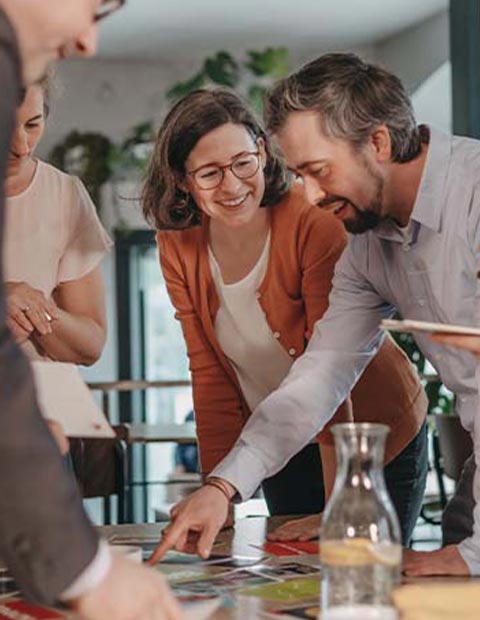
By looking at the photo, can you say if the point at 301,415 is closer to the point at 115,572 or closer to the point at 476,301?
the point at 476,301

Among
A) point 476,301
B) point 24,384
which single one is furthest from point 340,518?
point 476,301

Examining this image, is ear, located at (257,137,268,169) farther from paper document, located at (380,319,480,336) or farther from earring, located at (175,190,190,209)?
paper document, located at (380,319,480,336)

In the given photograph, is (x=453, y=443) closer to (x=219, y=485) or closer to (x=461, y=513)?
(x=461, y=513)

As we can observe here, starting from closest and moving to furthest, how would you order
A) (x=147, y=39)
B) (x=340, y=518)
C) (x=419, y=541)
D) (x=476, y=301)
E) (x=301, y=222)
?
(x=340, y=518), (x=476, y=301), (x=301, y=222), (x=419, y=541), (x=147, y=39)

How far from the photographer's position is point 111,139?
888 centimetres

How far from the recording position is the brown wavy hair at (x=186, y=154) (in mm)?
2609

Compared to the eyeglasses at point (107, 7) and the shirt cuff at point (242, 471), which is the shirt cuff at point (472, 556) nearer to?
the shirt cuff at point (242, 471)

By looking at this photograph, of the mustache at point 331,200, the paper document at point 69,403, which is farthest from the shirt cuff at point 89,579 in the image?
the mustache at point 331,200

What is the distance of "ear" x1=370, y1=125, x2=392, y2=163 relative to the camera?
2.29 m

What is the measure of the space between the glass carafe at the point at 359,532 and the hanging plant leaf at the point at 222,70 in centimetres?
692

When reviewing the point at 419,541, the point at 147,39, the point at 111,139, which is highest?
the point at 147,39

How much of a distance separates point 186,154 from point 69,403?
1.20m

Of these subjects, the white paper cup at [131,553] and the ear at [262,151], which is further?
the ear at [262,151]

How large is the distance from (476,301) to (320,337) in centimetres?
40
